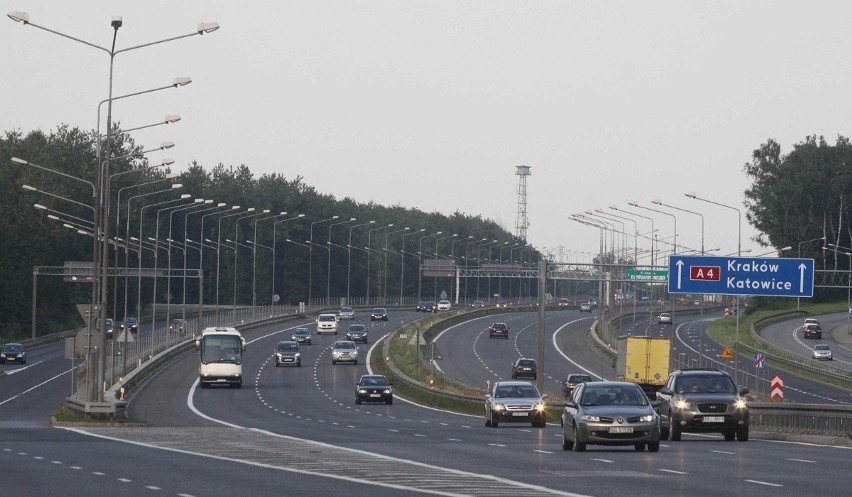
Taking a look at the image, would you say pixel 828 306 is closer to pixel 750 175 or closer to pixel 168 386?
pixel 750 175

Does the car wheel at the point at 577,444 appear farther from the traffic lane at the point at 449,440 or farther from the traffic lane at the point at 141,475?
the traffic lane at the point at 141,475

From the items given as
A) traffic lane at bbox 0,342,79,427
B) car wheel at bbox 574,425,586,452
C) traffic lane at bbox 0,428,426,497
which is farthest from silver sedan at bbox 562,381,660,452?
traffic lane at bbox 0,342,79,427

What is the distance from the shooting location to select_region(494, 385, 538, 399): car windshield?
4734 cm

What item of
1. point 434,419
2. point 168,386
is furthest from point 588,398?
point 168,386

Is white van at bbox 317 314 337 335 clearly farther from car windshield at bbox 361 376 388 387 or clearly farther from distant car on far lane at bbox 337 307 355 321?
car windshield at bbox 361 376 388 387

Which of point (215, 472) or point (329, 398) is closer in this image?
point (215, 472)

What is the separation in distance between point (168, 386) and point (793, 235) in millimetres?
96259

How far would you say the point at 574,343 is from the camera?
12850 cm

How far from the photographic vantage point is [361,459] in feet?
90.3

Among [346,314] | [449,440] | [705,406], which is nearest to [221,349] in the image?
[449,440]

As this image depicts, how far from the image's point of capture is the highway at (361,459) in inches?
823

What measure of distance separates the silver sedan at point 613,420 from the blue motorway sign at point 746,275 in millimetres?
26170

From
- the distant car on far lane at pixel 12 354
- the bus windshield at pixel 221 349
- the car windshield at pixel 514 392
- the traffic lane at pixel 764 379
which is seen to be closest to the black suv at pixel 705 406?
the car windshield at pixel 514 392

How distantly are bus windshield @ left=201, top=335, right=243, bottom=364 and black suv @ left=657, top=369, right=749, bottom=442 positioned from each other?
45671 millimetres
